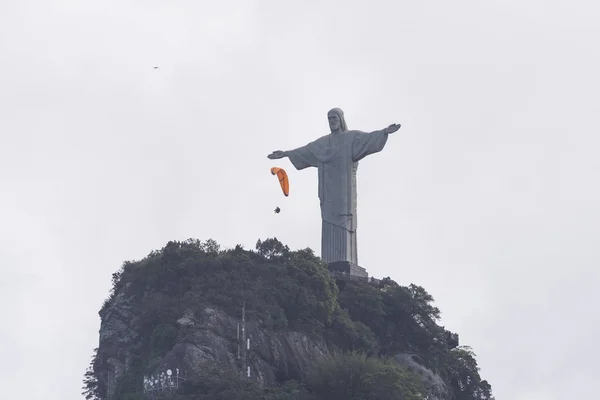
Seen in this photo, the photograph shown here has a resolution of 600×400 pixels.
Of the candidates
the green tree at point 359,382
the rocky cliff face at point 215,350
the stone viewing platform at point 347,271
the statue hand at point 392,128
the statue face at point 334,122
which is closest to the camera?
the green tree at point 359,382

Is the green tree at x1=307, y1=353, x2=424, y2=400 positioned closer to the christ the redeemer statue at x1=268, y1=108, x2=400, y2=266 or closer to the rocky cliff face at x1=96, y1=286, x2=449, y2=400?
the rocky cliff face at x1=96, y1=286, x2=449, y2=400

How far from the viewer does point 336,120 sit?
257ft

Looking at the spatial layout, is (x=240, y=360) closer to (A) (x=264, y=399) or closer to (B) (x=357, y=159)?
(A) (x=264, y=399)

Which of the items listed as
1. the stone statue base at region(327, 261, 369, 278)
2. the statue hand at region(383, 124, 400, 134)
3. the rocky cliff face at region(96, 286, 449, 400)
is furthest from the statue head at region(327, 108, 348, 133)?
the rocky cliff face at region(96, 286, 449, 400)

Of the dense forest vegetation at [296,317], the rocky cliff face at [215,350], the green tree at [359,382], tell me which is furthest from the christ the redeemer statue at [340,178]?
the green tree at [359,382]

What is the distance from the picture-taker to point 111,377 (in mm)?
72375

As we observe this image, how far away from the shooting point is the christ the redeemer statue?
7706 cm

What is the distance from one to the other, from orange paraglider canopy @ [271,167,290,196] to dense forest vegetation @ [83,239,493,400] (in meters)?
4.57

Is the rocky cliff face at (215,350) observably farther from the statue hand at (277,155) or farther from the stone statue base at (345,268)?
the statue hand at (277,155)

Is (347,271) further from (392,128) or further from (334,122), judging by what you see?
(334,122)

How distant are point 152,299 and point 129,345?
192cm

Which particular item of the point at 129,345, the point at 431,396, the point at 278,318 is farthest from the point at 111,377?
the point at 431,396

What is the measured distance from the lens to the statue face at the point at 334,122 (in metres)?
78.4

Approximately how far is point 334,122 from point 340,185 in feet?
8.25
